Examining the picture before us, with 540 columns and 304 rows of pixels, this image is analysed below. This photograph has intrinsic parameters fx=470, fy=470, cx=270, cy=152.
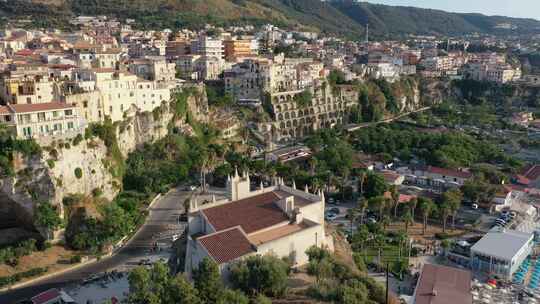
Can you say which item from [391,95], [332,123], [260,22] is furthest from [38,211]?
[260,22]

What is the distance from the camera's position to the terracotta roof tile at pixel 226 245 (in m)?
27.8

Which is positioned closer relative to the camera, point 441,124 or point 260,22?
point 441,124

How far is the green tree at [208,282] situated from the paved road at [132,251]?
1579cm

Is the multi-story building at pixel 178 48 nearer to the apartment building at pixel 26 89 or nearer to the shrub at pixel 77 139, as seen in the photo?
the apartment building at pixel 26 89

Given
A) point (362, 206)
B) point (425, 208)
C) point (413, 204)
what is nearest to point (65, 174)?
point (362, 206)

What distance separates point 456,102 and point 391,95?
24942mm

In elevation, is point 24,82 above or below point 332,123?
above

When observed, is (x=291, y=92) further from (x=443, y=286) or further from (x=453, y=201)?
(x=443, y=286)

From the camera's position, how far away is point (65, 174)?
44094 millimetres

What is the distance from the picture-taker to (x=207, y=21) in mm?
155875

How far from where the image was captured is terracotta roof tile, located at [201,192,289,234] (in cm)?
3133

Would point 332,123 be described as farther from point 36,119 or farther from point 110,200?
point 36,119

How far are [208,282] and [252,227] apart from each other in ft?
21.9

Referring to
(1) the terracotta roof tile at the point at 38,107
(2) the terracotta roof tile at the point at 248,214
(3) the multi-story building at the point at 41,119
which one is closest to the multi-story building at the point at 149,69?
(3) the multi-story building at the point at 41,119
